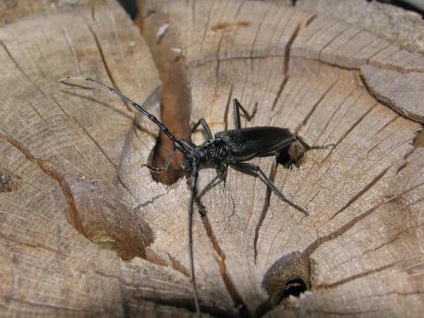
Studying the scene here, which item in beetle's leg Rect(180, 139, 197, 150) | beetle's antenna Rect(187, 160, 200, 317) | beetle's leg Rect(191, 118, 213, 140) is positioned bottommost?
beetle's antenna Rect(187, 160, 200, 317)

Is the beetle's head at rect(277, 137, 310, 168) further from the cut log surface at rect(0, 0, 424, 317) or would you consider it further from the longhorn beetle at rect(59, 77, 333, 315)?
the cut log surface at rect(0, 0, 424, 317)

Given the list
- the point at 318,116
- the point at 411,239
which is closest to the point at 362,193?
the point at 411,239

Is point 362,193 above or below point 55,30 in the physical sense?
below

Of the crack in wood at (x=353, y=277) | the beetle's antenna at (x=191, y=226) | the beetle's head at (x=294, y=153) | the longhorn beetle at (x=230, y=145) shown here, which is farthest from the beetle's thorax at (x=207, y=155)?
the crack in wood at (x=353, y=277)

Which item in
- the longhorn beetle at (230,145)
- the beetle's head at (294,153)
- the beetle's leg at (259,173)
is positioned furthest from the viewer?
the beetle's head at (294,153)

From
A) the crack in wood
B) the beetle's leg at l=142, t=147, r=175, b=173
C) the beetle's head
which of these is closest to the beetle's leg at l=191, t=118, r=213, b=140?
the beetle's leg at l=142, t=147, r=175, b=173

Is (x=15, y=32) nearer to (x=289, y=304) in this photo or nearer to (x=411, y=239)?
(x=289, y=304)

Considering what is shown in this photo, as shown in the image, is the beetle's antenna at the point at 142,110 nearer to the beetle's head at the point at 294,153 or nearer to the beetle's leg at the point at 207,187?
the beetle's leg at the point at 207,187
